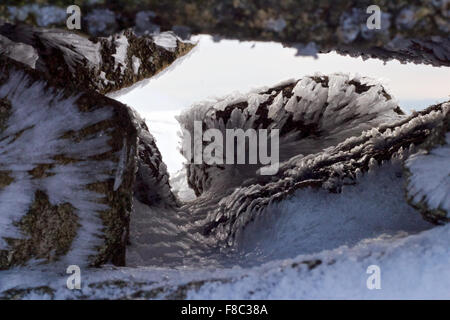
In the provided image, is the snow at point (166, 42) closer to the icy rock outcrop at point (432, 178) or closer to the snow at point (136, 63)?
the snow at point (136, 63)

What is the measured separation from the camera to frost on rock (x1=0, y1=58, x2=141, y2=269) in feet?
2.60

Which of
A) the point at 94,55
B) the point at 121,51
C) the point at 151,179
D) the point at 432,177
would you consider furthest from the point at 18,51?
the point at 432,177

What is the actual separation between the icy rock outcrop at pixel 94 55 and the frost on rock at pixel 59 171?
0.19 ft

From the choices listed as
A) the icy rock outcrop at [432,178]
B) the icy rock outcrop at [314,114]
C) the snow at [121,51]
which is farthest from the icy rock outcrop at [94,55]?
the icy rock outcrop at [432,178]

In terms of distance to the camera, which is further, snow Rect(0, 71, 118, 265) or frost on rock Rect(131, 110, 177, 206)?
frost on rock Rect(131, 110, 177, 206)

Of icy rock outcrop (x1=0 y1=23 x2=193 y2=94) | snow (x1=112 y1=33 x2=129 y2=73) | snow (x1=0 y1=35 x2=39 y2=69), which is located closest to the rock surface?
icy rock outcrop (x1=0 y1=23 x2=193 y2=94)

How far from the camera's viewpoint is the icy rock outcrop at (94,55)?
922 mm

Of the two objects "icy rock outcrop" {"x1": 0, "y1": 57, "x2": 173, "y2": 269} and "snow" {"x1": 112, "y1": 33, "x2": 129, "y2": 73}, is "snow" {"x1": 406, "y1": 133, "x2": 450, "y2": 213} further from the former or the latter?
"snow" {"x1": 112, "y1": 33, "x2": 129, "y2": 73}

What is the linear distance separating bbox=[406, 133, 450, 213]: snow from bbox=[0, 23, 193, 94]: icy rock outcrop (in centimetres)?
44

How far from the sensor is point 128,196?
2.88 feet

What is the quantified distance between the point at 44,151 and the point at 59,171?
0.04m

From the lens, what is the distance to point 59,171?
2.66ft

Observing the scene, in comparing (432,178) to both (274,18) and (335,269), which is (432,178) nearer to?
(335,269)

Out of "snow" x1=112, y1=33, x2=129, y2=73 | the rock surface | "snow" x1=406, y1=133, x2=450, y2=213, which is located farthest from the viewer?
"snow" x1=112, y1=33, x2=129, y2=73
